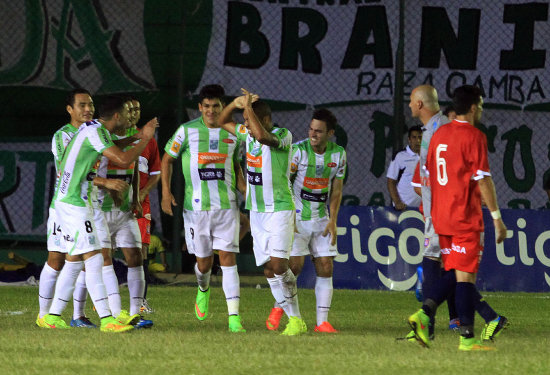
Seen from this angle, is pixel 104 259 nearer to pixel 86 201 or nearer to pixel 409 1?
pixel 86 201

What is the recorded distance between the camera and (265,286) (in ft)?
43.2

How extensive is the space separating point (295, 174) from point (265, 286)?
15.3ft

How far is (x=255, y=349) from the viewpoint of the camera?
6762mm

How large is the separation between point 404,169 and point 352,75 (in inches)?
112

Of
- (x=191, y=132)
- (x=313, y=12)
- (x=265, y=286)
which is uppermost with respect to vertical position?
(x=313, y=12)

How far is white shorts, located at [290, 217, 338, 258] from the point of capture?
27.7 feet

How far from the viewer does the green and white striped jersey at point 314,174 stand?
856cm

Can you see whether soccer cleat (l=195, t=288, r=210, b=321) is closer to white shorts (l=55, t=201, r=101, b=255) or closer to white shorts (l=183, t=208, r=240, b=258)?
white shorts (l=183, t=208, r=240, b=258)

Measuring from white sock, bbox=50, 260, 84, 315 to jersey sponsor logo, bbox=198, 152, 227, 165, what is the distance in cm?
119

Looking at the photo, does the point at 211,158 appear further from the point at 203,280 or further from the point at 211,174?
the point at 203,280

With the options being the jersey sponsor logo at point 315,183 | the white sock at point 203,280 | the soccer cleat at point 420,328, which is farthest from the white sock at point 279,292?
the soccer cleat at point 420,328

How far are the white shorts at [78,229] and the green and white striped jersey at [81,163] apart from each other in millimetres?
55

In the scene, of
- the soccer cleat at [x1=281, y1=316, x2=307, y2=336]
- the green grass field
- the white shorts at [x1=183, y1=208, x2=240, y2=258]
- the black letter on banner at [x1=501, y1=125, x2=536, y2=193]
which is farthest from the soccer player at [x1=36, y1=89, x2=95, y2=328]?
the black letter on banner at [x1=501, y1=125, x2=536, y2=193]

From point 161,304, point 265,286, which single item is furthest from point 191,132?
point 265,286
